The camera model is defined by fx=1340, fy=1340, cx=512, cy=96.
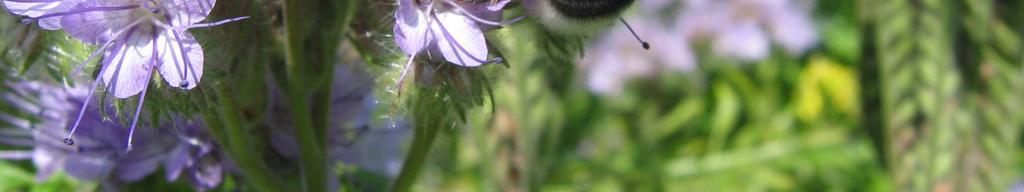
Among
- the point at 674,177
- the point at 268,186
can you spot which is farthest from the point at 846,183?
the point at 268,186

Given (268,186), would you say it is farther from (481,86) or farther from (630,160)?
(630,160)

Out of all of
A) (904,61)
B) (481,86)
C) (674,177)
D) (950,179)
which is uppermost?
(481,86)

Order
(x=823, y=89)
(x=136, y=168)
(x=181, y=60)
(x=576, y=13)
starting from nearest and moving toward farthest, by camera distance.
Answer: (x=181, y=60)
(x=576, y=13)
(x=136, y=168)
(x=823, y=89)

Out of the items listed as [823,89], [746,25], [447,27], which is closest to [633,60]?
[746,25]

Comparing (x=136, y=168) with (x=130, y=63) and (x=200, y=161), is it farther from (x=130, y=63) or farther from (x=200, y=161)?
(x=130, y=63)

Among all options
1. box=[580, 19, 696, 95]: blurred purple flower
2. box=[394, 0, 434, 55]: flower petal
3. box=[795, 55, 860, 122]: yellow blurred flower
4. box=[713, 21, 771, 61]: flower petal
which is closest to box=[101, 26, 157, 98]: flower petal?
box=[394, 0, 434, 55]: flower petal

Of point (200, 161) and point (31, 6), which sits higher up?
point (31, 6)

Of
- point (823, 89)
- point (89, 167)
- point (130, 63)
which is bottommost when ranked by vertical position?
point (823, 89)
